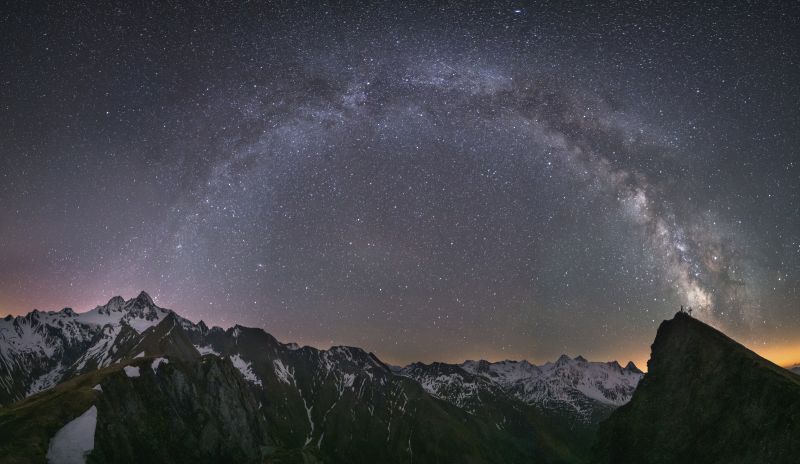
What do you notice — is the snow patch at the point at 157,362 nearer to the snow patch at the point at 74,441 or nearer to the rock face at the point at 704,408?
the snow patch at the point at 74,441

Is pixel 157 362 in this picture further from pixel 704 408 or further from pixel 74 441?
pixel 704 408

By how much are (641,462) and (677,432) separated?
370 inches

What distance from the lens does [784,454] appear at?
62938 millimetres

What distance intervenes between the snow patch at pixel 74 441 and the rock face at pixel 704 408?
112 metres

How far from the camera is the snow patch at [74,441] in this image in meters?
91.1

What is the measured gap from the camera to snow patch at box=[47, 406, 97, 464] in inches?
3585

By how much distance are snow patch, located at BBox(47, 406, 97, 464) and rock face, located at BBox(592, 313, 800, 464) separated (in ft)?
367

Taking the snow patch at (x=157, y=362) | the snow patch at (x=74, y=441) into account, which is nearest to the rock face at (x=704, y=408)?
the snow patch at (x=74, y=441)

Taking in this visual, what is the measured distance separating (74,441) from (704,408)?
128055 mm

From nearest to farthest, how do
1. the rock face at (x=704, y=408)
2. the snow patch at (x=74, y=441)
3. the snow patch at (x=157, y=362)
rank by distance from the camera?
the rock face at (x=704, y=408) < the snow patch at (x=74, y=441) < the snow patch at (x=157, y=362)

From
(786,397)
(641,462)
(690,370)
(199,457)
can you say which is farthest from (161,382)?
(786,397)

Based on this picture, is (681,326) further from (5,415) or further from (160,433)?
(5,415)

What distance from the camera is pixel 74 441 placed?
9719 centimetres

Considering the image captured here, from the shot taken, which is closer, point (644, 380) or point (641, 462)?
point (641, 462)
